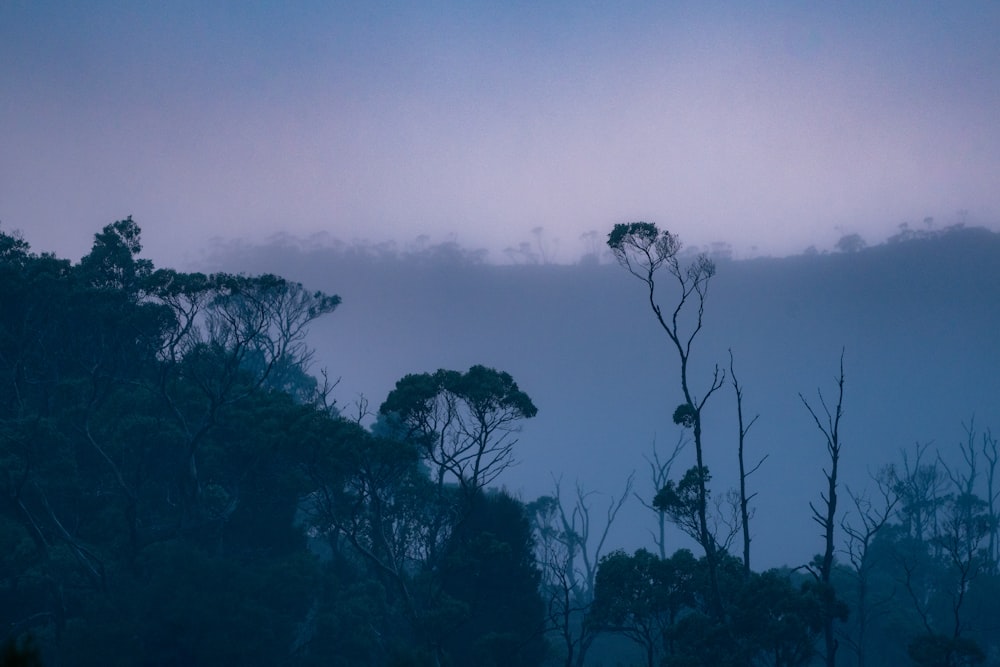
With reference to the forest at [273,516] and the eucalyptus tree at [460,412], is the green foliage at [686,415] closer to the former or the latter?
the forest at [273,516]

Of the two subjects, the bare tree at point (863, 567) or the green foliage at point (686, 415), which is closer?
the green foliage at point (686, 415)

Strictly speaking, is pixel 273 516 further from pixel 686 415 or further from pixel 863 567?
pixel 863 567

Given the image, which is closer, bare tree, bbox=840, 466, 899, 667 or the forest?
the forest

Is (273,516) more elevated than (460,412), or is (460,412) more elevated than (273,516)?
(460,412)

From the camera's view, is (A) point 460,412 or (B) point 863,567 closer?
(A) point 460,412

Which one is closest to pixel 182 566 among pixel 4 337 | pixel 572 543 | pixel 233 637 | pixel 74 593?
pixel 233 637

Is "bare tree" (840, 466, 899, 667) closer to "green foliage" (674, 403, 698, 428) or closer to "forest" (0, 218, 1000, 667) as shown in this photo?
"forest" (0, 218, 1000, 667)

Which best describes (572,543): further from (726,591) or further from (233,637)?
(233,637)

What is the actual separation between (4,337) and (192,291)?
7870 millimetres

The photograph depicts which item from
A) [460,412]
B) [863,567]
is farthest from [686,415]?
[863,567]

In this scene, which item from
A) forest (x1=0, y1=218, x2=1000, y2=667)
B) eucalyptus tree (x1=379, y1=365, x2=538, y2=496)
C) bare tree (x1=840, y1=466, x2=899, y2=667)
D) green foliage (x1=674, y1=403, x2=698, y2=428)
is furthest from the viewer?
bare tree (x1=840, y1=466, x2=899, y2=667)

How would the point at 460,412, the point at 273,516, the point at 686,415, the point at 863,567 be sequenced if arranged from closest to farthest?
the point at 686,415 → the point at 460,412 → the point at 273,516 → the point at 863,567

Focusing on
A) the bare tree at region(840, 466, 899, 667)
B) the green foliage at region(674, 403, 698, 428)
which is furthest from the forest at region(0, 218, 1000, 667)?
the bare tree at region(840, 466, 899, 667)

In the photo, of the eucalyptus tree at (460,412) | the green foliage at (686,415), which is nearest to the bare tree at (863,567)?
the green foliage at (686,415)
